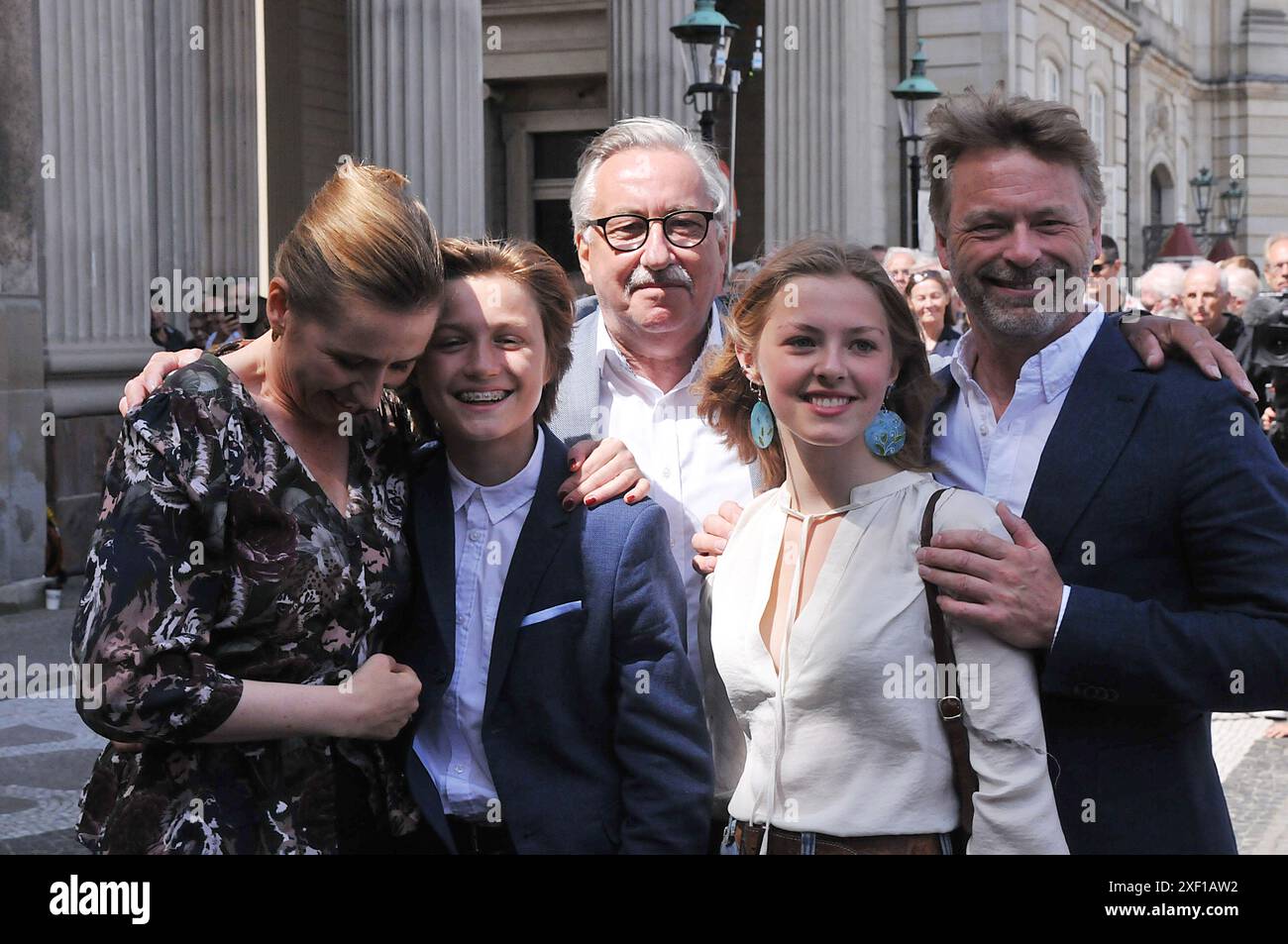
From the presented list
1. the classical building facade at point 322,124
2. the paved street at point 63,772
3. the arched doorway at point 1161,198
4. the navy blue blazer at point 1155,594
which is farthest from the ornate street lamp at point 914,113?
the arched doorway at point 1161,198

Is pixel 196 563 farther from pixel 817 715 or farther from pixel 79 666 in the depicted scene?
pixel 817 715

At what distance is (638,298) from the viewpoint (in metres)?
3.62

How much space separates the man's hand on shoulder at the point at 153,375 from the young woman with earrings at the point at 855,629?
1065mm

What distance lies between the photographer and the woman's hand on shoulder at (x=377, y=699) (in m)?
2.76

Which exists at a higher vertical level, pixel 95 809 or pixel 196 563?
pixel 196 563

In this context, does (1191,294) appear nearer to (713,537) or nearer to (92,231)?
(92,231)

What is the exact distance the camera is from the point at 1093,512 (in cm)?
288

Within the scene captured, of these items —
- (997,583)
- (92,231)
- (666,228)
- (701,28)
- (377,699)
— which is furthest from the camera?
(701,28)

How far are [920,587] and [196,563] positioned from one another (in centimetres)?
121

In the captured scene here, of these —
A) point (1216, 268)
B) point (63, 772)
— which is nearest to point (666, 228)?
point (63, 772)

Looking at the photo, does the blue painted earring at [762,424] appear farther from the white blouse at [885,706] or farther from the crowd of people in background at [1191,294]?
the crowd of people in background at [1191,294]

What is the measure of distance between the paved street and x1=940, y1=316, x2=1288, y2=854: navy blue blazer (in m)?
3.18

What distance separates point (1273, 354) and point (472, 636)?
8203 mm
